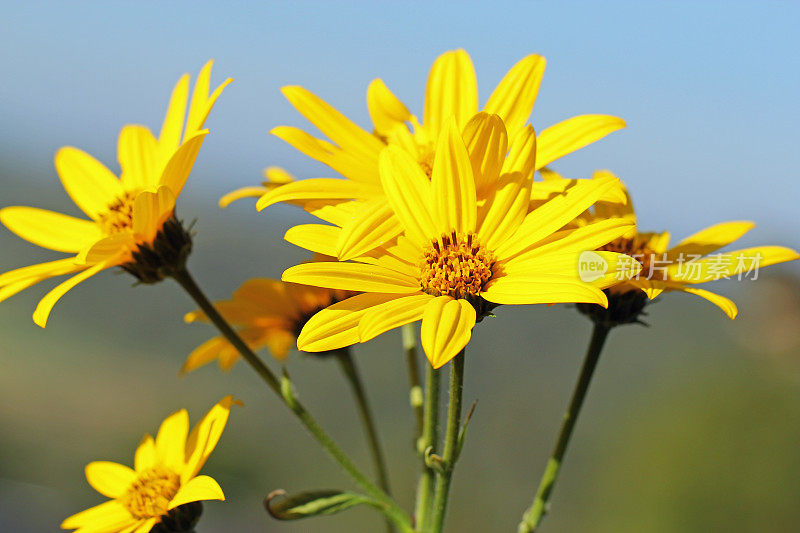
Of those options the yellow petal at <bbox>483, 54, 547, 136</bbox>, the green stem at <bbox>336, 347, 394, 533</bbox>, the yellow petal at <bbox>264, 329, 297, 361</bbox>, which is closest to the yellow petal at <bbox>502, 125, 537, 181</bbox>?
the yellow petal at <bbox>483, 54, 547, 136</bbox>

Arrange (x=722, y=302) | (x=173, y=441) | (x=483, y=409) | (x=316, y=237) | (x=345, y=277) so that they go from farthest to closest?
(x=483, y=409)
(x=173, y=441)
(x=722, y=302)
(x=316, y=237)
(x=345, y=277)

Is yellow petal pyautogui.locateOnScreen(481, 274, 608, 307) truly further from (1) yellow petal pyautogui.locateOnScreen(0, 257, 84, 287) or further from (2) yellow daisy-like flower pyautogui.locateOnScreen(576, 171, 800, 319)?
(1) yellow petal pyautogui.locateOnScreen(0, 257, 84, 287)

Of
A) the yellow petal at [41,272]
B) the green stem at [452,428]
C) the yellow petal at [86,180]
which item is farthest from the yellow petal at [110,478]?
the green stem at [452,428]

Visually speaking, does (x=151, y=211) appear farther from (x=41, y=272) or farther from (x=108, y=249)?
(x=41, y=272)

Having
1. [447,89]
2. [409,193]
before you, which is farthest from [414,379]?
[447,89]

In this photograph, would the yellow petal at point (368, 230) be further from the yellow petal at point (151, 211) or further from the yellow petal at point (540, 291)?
the yellow petal at point (151, 211)
